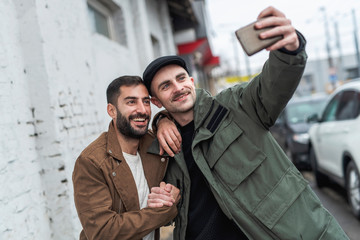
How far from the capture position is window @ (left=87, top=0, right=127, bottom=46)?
5177mm

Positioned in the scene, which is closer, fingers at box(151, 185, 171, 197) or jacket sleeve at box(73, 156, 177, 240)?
jacket sleeve at box(73, 156, 177, 240)

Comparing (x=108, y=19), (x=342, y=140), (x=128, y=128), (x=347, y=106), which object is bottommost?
(x=342, y=140)

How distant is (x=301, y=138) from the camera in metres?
7.21

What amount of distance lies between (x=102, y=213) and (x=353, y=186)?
12.9ft

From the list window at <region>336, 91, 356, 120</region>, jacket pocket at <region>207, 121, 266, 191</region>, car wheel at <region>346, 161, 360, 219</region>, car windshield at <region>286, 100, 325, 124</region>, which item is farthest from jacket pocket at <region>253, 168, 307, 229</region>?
car windshield at <region>286, 100, 325, 124</region>

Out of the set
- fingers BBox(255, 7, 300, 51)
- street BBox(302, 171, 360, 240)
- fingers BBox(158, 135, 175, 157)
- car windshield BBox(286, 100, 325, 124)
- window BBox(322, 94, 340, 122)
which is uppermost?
fingers BBox(255, 7, 300, 51)

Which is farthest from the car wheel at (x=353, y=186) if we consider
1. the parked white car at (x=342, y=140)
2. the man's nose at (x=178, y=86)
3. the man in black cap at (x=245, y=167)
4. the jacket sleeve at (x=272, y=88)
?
the man's nose at (x=178, y=86)

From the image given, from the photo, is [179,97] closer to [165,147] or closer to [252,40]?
[165,147]

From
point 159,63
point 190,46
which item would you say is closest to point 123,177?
point 159,63

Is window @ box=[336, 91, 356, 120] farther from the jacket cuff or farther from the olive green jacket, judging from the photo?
the jacket cuff

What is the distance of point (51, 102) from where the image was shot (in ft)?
9.28

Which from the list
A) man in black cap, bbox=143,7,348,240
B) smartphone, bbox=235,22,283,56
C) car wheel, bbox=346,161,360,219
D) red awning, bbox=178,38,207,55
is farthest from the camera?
red awning, bbox=178,38,207,55

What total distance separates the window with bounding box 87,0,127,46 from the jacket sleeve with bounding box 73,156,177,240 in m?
3.68

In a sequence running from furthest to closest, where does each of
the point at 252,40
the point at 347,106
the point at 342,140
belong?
the point at 347,106 → the point at 342,140 → the point at 252,40
